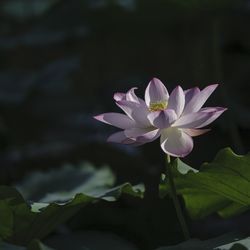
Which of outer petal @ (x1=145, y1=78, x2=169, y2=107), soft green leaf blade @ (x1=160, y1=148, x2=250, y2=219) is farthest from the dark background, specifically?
outer petal @ (x1=145, y1=78, x2=169, y2=107)

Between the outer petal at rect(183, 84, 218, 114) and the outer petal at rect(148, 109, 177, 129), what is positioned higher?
the outer petal at rect(183, 84, 218, 114)

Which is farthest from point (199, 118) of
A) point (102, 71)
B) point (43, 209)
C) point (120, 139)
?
point (102, 71)

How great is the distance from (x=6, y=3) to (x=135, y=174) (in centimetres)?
134

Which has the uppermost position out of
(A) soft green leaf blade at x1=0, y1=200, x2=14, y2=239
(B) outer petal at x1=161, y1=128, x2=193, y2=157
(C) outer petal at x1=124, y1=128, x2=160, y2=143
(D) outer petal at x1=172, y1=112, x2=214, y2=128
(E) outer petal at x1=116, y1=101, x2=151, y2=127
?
(E) outer petal at x1=116, y1=101, x2=151, y2=127

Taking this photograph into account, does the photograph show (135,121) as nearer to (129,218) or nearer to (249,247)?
(249,247)

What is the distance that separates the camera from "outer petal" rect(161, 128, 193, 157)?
40.7 inches

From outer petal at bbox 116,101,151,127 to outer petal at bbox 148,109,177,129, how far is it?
0.03m

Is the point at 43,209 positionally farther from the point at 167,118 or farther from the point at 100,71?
the point at 100,71

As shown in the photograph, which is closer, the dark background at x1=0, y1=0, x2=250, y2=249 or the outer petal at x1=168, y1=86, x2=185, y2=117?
the outer petal at x1=168, y1=86, x2=185, y2=117

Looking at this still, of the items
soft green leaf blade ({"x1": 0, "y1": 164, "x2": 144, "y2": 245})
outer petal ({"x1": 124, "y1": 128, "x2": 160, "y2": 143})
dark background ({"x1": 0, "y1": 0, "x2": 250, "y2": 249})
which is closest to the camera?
outer petal ({"x1": 124, "y1": 128, "x2": 160, "y2": 143})

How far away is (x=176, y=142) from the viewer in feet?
3.44

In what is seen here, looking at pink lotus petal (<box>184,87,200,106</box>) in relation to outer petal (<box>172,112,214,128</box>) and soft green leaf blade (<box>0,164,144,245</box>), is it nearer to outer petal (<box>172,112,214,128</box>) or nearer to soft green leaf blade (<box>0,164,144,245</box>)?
outer petal (<box>172,112,214,128</box>)

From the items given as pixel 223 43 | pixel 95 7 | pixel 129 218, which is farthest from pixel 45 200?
pixel 223 43

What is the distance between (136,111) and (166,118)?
0.06 metres
